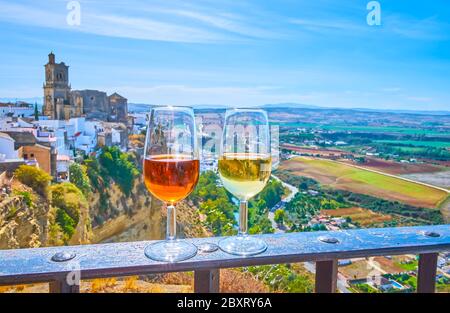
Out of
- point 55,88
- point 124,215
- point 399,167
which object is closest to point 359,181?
point 399,167

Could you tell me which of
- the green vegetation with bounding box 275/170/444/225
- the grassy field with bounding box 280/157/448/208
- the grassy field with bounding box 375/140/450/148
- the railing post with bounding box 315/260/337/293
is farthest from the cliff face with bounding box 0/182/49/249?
the railing post with bounding box 315/260/337/293

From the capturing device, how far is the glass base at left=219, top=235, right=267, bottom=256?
0.55m

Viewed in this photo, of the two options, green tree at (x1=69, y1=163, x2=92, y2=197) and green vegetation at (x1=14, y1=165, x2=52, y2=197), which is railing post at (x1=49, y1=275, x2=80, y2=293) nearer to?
green vegetation at (x1=14, y1=165, x2=52, y2=197)

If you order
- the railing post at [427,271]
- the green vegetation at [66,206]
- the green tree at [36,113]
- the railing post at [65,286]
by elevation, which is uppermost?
the green tree at [36,113]

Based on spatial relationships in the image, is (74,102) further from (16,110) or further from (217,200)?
(217,200)

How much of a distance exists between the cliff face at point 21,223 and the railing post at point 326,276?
35.1ft

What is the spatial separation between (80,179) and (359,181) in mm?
13253

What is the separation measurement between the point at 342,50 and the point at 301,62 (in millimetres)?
1578

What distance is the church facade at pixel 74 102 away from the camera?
1013 inches

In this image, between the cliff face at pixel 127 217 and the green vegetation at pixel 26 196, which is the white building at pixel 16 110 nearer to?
the cliff face at pixel 127 217

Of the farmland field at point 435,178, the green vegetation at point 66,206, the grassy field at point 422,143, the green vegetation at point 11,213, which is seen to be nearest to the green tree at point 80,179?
the green vegetation at point 66,206

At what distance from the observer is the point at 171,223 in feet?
1.91

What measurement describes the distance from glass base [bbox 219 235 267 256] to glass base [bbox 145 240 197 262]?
0.16 ft

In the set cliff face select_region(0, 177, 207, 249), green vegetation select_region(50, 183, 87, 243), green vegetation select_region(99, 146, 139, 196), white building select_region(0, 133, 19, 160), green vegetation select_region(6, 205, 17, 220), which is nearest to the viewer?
cliff face select_region(0, 177, 207, 249)
